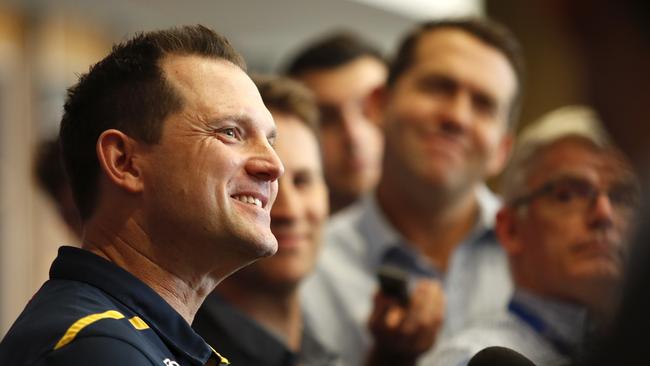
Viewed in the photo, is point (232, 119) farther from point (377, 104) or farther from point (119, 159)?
point (377, 104)

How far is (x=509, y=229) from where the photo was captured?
88.7 inches

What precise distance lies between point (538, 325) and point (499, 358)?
706mm

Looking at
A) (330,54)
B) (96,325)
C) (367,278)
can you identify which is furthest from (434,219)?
(96,325)

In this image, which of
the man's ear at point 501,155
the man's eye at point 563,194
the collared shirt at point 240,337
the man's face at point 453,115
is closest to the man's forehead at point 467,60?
the man's face at point 453,115

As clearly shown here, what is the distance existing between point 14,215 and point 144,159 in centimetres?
460

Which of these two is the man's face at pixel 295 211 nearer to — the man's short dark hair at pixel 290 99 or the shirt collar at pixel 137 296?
the man's short dark hair at pixel 290 99

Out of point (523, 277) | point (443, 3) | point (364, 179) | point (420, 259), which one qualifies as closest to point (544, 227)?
point (523, 277)

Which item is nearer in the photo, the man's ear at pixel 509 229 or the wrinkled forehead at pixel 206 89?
the wrinkled forehead at pixel 206 89

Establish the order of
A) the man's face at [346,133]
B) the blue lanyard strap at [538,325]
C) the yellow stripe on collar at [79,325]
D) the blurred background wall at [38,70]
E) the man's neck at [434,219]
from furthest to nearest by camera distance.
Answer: the blurred background wall at [38,70]
the man's face at [346,133]
the man's neck at [434,219]
the blue lanyard strap at [538,325]
the yellow stripe on collar at [79,325]

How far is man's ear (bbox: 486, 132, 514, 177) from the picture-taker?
8.88 ft

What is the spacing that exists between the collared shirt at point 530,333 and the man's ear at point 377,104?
2.75ft

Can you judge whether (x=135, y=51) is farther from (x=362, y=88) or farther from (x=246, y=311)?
(x=362, y=88)

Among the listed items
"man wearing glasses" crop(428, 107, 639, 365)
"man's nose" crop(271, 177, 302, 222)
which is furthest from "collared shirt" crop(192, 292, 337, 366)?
"man wearing glasses" crop(428, 107, 639, 365)

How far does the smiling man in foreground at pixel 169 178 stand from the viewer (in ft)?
→ 4.53
